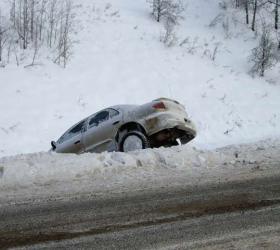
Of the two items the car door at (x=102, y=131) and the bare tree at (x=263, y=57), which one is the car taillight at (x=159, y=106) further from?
the bare tree at (x=263, y=57)

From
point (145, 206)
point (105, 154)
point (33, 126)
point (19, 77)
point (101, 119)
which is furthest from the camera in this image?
point (19, 77)

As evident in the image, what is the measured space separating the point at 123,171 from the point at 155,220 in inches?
105

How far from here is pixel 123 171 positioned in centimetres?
849

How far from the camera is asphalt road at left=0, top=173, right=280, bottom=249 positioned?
17.0 feet

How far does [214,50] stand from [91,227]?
66.0ft

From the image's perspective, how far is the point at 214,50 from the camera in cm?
2492

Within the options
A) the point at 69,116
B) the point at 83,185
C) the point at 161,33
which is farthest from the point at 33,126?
the point at 83,185

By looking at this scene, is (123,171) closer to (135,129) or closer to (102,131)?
(135,129)

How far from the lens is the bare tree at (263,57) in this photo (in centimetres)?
2405

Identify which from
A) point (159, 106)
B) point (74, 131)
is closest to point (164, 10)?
point (74, 131)

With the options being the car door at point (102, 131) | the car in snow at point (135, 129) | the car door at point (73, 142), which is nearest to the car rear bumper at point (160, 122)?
the car in snow at point (135, 129)

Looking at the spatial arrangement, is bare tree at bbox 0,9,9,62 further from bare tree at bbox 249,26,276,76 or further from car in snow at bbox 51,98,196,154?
bare tree at bbox 249,26,276,76

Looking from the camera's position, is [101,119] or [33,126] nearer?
[101,119]

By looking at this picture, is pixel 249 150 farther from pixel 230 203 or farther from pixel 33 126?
pixel 33 126
